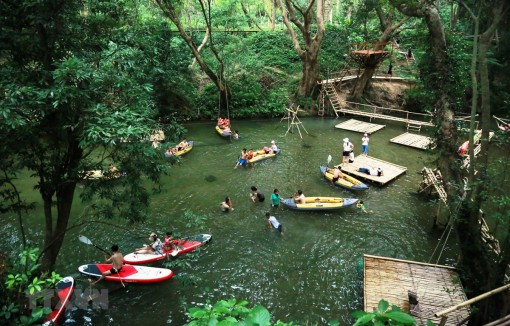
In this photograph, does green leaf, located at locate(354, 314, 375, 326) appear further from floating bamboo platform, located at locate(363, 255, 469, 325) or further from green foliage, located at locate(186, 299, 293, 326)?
floating bamboo platform, located at locate(363, 255, 469, 325)

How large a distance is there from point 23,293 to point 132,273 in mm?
5279

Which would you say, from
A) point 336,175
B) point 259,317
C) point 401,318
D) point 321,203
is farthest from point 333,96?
point 259,317

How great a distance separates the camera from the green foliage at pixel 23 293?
409cm

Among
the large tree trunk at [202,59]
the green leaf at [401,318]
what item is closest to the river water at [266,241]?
the green leaf at [401,318]

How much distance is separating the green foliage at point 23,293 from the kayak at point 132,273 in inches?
169

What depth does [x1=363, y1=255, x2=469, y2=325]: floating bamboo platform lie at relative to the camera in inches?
340

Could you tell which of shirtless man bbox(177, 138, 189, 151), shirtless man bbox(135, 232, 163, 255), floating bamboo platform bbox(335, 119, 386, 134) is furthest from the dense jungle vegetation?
floating bamboo platform bbox(335, 119, 386, 134)

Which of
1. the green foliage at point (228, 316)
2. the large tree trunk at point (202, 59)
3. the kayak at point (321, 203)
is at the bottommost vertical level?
the kayak at point (321, 203)

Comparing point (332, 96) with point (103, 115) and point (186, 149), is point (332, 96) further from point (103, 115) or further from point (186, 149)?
point (103, 115)

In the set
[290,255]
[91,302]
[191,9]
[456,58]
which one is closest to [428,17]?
[456,58]

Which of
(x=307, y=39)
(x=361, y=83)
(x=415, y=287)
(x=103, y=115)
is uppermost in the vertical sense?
(x=307, y=39)

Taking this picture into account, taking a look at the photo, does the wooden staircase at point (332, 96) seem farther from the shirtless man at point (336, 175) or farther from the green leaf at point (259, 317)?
the green leaf at point (259, 317)

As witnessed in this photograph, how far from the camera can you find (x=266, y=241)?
12336 millimetres

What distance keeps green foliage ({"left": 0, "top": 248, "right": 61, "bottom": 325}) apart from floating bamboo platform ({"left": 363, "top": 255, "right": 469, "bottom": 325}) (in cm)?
707
